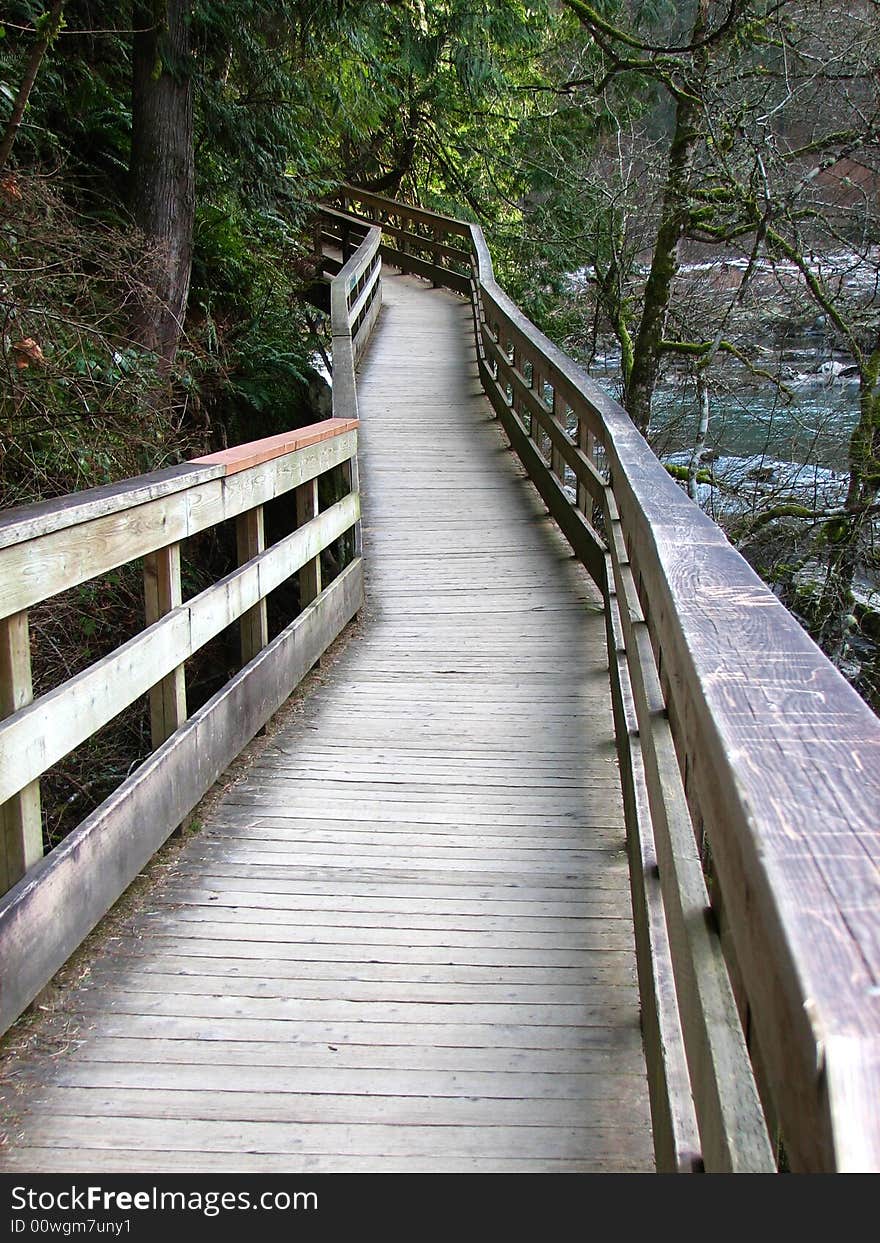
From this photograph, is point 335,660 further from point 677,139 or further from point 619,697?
point 677,139

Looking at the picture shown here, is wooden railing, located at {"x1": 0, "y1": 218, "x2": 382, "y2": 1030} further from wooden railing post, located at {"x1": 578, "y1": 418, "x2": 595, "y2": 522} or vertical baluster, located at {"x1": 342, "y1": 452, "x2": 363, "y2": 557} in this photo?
wooden railing post, located at {"x1": 578, "y1": 418, "x2": 595, "y2": 522}

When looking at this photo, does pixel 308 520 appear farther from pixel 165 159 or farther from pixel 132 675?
pixel 165 159

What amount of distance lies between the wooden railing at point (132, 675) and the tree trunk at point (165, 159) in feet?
12.0

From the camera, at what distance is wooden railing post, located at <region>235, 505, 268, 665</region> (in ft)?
15.1

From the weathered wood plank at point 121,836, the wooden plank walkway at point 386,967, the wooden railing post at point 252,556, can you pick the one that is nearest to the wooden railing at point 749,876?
the wooden plank walkway at point 386,967

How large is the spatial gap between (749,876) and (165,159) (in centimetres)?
903

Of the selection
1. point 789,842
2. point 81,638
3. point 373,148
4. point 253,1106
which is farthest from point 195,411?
point 373,148

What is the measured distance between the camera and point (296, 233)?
1430cm

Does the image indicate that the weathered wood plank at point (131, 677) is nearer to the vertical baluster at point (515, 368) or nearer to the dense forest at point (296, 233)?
the dense forest at point (296, 233)

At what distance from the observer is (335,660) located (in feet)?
19.8

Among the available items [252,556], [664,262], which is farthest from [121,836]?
[664,262]

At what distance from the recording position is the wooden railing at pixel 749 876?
3.09ft

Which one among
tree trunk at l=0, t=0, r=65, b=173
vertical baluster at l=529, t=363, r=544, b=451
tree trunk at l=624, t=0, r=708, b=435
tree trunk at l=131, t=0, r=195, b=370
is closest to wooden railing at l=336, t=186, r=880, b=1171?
tree trunk at l=0, t=0, r=65, b=173

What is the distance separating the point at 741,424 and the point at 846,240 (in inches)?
243
